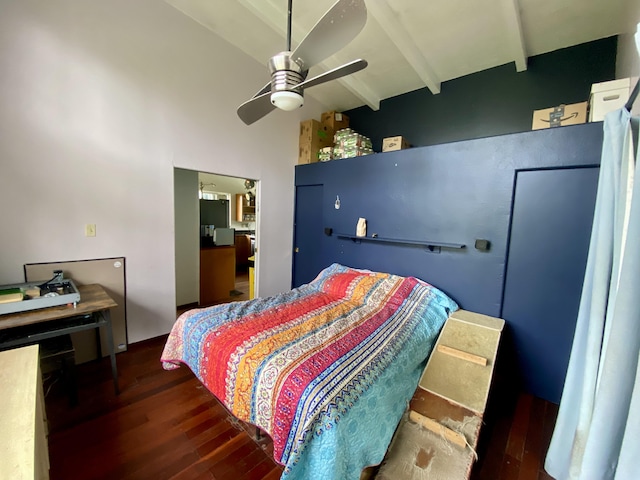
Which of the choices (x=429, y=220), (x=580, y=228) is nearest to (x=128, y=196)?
(x=429, y=220)

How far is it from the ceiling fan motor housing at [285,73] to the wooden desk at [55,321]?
186cm

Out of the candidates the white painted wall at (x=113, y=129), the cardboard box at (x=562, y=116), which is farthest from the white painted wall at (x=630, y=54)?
the white painted wall at (x=113, y=129)

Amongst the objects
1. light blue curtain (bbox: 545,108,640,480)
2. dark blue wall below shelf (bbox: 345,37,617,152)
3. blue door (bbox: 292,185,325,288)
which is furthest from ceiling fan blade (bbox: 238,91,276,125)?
dark blue wall below shelf (bbox: 345,37,617,152)

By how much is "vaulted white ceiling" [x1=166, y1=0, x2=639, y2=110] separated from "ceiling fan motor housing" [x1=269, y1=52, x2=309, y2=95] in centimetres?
126

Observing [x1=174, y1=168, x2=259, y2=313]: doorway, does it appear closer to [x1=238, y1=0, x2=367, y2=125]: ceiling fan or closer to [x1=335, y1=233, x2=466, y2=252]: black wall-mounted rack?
[x1=335, y1=233, x2=466, y2=252]: black wall-mounted rack

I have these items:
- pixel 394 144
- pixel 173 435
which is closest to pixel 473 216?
pixel 394 144

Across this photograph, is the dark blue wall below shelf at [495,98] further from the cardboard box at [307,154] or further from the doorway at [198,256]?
the doorway at [198,256]

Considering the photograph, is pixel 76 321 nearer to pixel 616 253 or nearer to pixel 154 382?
pixel 154 382

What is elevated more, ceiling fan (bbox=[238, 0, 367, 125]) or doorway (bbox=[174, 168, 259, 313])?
ceiling fan (bbox=[238, 0, 367, 125])

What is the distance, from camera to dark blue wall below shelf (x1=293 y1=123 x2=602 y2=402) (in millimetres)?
1928

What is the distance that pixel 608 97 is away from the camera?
1748 millimetres

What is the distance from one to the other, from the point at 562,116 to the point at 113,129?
3.71 meters

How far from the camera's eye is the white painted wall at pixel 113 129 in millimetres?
1864

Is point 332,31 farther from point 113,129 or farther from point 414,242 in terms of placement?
point 113,129
